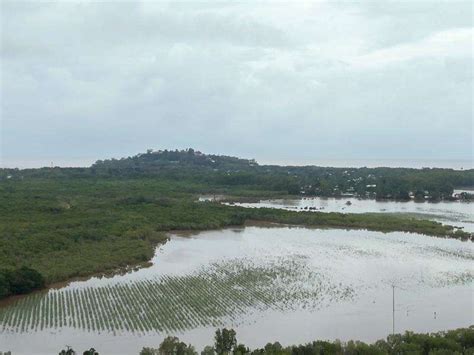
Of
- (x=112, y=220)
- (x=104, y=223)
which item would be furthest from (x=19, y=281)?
(x=112, y=220)

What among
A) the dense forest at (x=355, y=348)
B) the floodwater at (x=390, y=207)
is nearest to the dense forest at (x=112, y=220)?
the floodwater at (x=390, y=207)

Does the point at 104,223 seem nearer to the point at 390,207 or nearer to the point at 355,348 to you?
the point at 355,348

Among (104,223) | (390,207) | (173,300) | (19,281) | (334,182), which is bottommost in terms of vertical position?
(173,300)

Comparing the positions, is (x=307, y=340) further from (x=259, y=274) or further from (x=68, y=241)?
(x=68, y=241)

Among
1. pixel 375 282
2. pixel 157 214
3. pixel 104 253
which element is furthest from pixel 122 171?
pixel 375 282

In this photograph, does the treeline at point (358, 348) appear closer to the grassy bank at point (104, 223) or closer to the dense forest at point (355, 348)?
the dense forest at point (355, 348)

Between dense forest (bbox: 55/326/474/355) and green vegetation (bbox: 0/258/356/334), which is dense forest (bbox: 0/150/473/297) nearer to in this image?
green vegetation (bbox: 0/258/356/334)

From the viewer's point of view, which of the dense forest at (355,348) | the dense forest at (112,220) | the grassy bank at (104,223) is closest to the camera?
the dense forest at (355,348)
